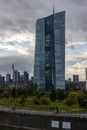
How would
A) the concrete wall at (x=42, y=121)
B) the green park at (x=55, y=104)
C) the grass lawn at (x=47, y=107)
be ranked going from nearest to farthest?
1. the concrete wall at (x=42, y=121)
2. the grass lawn at (x=47, y=107)
3. the green park at (x=55, y=104)

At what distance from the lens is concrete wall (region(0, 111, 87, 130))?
57.1 metres

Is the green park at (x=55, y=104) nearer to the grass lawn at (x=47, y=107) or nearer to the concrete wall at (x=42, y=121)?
the grass lawn at (x=47, y=107)

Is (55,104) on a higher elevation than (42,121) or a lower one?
higher

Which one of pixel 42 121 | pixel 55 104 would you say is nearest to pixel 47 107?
pixel 55 104

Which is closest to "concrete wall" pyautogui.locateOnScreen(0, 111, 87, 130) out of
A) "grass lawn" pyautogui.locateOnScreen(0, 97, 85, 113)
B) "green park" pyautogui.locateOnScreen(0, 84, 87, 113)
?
"green park" pyautogui.locateOnScreen(0, 84, 87, 113)

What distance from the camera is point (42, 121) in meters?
62.5

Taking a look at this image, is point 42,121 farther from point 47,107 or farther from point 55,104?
point 55,104

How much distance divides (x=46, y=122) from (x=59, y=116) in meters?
3.10

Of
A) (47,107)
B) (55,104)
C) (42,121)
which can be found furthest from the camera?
(55,104)

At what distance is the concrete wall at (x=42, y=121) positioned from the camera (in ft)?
187

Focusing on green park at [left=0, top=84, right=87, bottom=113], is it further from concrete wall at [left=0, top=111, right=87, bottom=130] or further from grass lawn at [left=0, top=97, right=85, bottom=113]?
concrete wall at [left=0, top=111, right=87, bottom=130]

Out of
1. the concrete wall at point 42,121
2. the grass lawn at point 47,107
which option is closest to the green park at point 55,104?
the grass lawn at point 47,107

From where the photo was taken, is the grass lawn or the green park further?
the green park

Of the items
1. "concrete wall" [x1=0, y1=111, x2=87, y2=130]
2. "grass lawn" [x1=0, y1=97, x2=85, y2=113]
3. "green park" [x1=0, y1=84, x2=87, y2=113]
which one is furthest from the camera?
"green park" [x1=0, y1=84, x2=87, y2=113]
